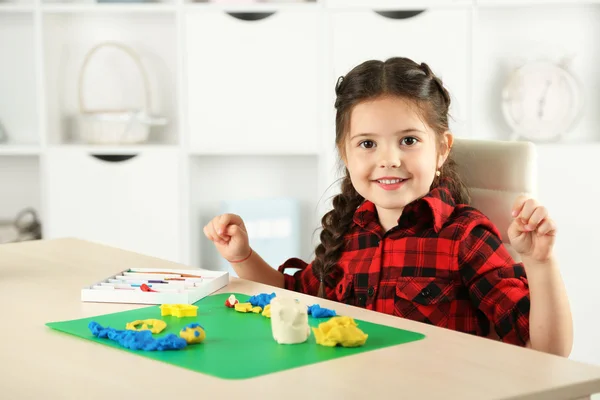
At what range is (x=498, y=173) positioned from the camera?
68.1 inches

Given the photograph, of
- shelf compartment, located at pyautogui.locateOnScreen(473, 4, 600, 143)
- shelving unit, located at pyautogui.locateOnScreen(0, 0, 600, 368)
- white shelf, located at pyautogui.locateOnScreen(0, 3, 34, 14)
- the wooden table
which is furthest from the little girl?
white shelf, located at pyautogui.locateOnScreen(0, 3, 34, 14)

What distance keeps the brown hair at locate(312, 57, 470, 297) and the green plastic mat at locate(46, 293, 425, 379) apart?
48 centimetres

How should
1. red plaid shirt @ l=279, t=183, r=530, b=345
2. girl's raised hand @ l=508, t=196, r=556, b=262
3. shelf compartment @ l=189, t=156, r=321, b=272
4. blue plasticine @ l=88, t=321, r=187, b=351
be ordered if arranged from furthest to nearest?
shelf compartment @ l=189, t=156, r=321, b=272 < red plaid shirt @ l=279, t=183, r=530, b=345 < girl's raised hand @ l=508, t=196, r=556, b=262 < blue plasticine @ l=88, t=321, r=187, b=351

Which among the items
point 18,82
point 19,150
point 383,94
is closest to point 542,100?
point 383,94

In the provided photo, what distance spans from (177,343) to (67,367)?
0.13 m

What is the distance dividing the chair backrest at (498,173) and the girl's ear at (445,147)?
0.06 meters

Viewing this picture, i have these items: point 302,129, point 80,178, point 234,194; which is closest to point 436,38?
point 302,129

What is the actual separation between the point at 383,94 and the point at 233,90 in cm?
162

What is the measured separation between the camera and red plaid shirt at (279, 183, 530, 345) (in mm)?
1488

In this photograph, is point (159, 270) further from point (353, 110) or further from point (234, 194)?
point (234, 194)

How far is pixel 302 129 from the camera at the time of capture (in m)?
3.21

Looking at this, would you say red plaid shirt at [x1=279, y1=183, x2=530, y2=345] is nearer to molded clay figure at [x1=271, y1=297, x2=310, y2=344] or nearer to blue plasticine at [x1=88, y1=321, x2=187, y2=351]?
molded clay figure at [x1=271, y1=297, x2=310, y2=344]

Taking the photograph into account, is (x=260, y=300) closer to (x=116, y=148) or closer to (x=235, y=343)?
(x=235, y=343)

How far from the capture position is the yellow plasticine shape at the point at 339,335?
109 centimetres
